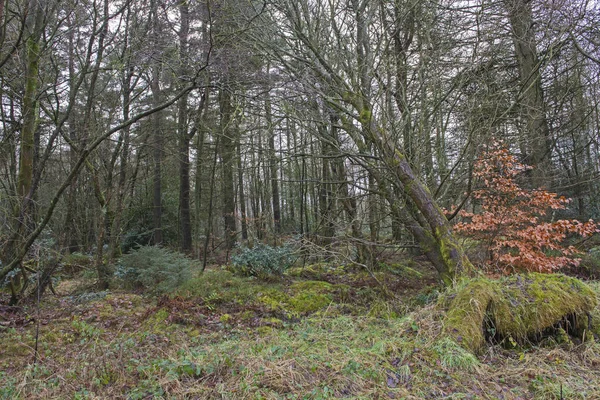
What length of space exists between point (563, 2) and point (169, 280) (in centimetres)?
907

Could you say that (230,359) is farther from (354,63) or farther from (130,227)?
(130,227)

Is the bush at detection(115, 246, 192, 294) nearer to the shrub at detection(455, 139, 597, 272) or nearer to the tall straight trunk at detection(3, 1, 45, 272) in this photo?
the tall straight trunk at detection(3, 1, 45, 272)

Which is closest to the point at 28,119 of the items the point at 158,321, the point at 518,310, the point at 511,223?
the point at 158,321

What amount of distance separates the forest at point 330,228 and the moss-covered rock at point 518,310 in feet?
0.06

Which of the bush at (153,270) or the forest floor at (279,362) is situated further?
the bush at (153,270)

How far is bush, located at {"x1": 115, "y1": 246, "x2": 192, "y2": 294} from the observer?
7.30 metres

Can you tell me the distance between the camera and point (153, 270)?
752 cm

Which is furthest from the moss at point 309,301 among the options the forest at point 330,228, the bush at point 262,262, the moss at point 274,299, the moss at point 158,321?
the moss at point 158,321

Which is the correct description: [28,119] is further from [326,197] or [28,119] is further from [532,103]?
[532,103]

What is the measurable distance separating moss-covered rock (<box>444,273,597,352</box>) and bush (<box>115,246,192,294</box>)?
5584mm

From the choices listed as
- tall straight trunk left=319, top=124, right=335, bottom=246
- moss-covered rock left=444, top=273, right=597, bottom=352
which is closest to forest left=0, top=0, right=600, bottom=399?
moss-covered rock left=444, top=273, right=597, bottom=352

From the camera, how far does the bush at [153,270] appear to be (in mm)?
7301

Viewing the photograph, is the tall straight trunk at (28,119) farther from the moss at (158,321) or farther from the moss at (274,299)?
the moss at (274,299)

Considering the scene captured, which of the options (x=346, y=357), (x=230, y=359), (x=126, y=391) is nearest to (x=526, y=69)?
(x=346, y=357)
